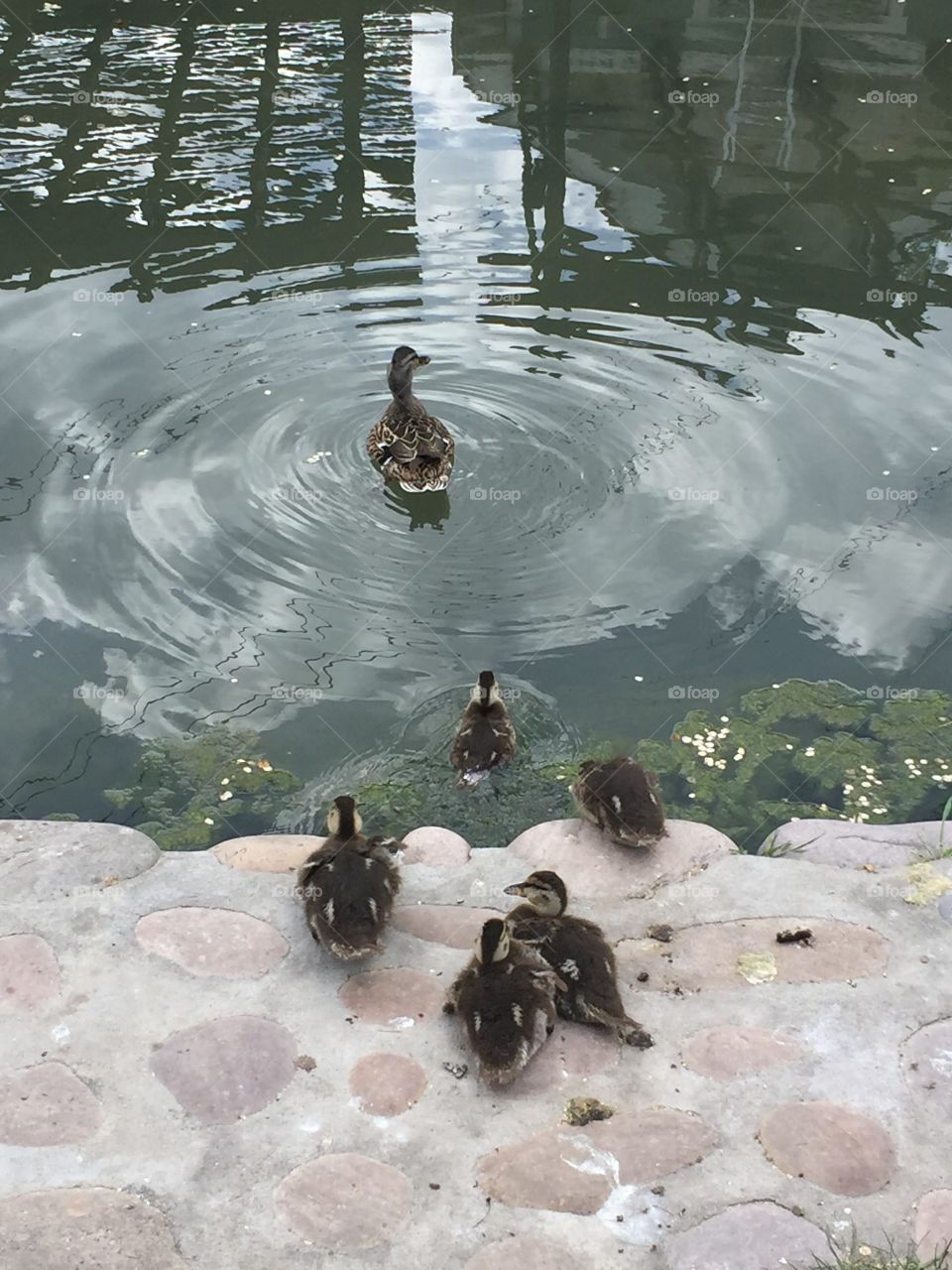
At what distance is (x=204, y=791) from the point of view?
25.3 feet

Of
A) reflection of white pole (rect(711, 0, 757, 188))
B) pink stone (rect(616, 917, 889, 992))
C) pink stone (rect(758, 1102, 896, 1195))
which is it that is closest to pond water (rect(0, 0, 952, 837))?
reflection of white pole (rect(711, 0, 757, 188))

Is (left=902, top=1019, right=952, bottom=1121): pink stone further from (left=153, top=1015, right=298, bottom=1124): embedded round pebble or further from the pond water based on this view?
the pond water

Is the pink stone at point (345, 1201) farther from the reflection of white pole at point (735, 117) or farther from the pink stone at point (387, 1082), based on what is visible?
the reflection of white pole at point (735, 117)

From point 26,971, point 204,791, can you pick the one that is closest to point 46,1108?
point 26,971

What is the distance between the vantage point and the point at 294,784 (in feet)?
25.5

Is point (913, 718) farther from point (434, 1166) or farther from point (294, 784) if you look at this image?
point (434, 1166)

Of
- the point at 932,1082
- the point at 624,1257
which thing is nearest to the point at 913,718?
the point at 932,1082

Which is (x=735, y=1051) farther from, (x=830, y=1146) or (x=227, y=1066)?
(x=227, y=1066)

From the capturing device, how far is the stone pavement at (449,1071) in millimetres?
4715

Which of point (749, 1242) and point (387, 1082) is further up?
point (749, 1242)

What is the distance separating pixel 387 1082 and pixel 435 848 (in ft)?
5.62

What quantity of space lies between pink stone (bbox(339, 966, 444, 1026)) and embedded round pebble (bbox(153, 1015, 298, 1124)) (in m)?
0.39

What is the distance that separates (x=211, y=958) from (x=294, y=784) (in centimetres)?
190

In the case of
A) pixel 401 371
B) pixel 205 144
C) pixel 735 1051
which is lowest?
pixel 735 1051
